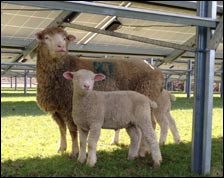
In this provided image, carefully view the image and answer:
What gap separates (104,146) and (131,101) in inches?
61.8

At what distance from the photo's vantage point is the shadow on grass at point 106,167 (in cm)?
417

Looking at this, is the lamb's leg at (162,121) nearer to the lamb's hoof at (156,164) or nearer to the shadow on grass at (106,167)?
the shadow on grass at (106,167)

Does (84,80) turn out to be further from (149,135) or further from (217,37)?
(217,37)

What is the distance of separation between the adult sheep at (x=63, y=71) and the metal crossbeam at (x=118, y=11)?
5.19 ft

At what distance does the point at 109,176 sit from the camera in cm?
408

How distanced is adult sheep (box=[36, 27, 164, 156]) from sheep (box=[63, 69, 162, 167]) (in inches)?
21.8

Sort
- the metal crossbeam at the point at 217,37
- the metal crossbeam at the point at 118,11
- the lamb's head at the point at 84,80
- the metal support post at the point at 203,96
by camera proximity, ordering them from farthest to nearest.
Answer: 1. the lamb's head at the point at 84,80
2. the metal support post at the point at 203,96
3. the metal crossbeam at the point at 217,37
4. the metal crossbeam at the point at 118,11

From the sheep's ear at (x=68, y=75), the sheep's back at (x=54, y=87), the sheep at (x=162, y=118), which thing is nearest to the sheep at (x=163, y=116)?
the sheep at (x=162, y=118)

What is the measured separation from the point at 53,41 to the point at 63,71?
420 mm

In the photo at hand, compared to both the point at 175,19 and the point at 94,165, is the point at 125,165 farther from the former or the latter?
the point at 175,19

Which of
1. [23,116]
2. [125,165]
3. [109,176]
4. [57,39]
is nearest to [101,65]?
[57,39]

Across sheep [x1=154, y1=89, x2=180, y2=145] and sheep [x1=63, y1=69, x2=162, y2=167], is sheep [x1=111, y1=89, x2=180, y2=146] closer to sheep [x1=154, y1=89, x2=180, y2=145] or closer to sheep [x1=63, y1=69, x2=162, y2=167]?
sheep [x1=154, y1=89, x2=180, y2=145]

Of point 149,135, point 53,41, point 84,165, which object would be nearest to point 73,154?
point 84,165

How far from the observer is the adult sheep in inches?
200
